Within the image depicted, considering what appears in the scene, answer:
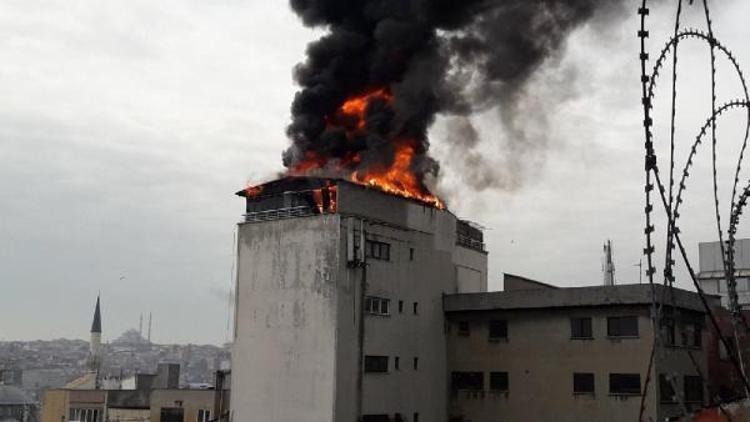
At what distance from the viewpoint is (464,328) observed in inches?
1692

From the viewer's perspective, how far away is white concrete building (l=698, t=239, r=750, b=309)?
6881 cm

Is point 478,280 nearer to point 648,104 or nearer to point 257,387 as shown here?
point 257,387

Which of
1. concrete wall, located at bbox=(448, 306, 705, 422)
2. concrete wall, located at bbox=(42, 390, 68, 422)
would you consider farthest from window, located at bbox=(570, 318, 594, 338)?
concrete wall, located at bbox=(42, 390, 68, 422)

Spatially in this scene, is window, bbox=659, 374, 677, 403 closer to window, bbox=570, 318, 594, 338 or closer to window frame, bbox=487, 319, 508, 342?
window, bbox=570, 318, 594, 338

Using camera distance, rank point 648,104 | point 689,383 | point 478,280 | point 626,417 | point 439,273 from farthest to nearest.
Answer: point 478,280
point 439,273
point 689,383
point 626,417
point 648,104

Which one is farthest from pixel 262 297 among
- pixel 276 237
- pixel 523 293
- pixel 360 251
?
pixel 523 293

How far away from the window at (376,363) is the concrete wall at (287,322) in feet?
7.98

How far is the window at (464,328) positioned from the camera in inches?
1683

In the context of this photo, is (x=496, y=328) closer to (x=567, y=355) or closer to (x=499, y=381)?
(x=499, y=381)

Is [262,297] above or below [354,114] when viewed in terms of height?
below

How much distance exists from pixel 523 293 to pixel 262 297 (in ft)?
42.7

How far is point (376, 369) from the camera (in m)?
38.9

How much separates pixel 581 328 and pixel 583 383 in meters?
2.59

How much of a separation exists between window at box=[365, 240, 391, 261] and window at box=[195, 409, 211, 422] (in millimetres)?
17424
